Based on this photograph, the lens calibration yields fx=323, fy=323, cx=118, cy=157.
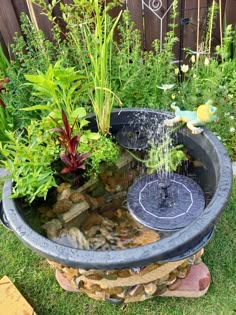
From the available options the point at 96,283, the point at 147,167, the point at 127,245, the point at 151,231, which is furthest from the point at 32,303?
the point at 147,167

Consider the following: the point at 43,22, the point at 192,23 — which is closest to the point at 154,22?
the point at 192,23

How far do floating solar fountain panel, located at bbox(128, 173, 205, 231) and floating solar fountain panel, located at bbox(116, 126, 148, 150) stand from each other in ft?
0.77

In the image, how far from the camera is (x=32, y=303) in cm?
168

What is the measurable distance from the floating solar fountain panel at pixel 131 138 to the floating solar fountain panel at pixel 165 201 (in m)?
0.23

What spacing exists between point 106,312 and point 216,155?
94cm

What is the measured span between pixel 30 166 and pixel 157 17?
1.67 metres

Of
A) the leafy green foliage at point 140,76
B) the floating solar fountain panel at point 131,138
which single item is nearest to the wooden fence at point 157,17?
the leafy green foliage at point 140,76

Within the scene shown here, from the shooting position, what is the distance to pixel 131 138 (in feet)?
6.24

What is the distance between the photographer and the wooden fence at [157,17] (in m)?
2.38

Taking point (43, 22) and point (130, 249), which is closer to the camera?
point (130, 249)

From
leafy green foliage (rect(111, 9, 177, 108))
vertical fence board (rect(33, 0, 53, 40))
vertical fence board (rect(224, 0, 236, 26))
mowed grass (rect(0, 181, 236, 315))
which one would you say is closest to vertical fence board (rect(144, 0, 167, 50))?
leafy green foliage (rect(111, 9, 177, 108))

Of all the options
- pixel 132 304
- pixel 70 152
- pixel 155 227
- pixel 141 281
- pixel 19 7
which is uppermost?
pixel 19 7

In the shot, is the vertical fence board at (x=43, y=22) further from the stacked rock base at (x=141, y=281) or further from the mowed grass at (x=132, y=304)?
the stacked rock base at (x=141, y=281)

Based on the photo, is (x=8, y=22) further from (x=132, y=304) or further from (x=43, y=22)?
(x=132, y=304)
